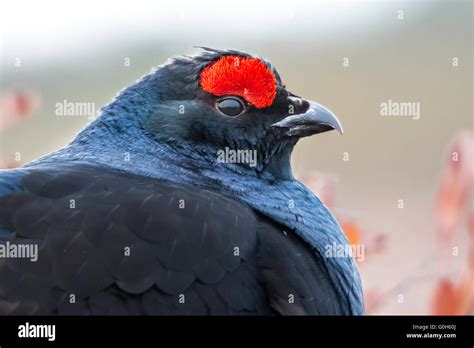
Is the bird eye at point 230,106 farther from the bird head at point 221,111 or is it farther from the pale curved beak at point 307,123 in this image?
the pale curved beak at point 307,123

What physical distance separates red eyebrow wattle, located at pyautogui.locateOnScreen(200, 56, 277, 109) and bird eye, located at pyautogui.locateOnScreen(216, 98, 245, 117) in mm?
35

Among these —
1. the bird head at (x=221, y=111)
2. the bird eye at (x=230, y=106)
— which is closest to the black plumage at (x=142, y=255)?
the bird head at (x=221, y=111)

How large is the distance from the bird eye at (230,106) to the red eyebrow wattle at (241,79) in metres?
0.04

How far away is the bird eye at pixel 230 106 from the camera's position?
193 inches

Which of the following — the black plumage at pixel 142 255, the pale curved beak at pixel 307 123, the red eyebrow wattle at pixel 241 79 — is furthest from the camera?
the pale curved beak at pixel 307 123

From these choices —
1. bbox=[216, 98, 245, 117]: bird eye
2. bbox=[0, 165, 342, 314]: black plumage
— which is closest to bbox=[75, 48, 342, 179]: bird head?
bbox=[216, 98, 245, 117]: bird eye

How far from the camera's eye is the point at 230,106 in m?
4.91

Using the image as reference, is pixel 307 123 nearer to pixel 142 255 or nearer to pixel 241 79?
pixel 241 79

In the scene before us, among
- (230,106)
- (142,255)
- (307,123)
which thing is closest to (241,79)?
(230,106)

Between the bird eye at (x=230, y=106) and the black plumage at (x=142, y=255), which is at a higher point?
the bird eye at (x=230, y=106)

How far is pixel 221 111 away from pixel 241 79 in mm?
189

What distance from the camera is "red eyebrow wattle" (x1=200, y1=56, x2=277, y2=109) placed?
484cm

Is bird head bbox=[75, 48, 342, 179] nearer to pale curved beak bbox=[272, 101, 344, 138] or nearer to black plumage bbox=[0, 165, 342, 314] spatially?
pale curved beak bbox=[272, 101, 344, 138]

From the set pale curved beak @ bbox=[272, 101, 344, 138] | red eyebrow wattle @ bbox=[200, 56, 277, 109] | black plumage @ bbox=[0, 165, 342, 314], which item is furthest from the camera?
pale curved beak @ bbox=[272, 101, 344, 138]
